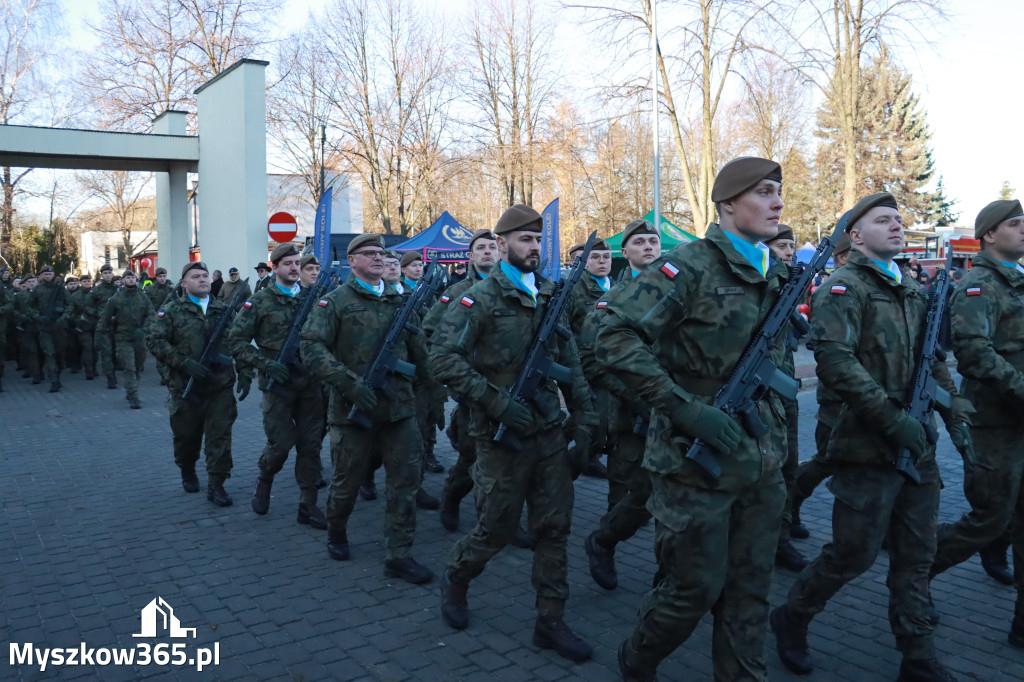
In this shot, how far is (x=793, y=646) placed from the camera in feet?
→ 13.4

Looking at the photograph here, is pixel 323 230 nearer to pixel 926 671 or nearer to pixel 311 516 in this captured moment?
pixel 311 516

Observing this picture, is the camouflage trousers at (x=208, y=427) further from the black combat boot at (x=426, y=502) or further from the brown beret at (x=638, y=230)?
the brown beret at (x=638, y=230)

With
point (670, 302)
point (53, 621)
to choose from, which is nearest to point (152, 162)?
point (53, 621)

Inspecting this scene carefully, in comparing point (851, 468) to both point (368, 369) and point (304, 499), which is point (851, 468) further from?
point (304, 499)

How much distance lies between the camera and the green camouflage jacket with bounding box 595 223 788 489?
319 cm

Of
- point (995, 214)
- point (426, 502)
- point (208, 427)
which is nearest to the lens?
point (995, 214)

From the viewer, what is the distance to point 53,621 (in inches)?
190

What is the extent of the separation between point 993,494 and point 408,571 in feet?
11.1

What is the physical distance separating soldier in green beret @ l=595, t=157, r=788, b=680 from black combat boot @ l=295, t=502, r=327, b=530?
12.5 ft

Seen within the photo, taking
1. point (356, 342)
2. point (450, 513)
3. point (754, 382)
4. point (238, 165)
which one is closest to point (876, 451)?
point (754, 382)

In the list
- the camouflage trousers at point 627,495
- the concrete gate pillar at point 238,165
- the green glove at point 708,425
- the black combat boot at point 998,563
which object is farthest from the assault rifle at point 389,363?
the concrete gate pillar at point 238,165

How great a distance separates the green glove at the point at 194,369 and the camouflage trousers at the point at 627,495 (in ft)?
12.3

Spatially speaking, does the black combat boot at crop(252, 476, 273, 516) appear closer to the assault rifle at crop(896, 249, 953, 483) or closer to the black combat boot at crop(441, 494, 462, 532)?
the black combat boot at crop(441, 494, 462, 532)

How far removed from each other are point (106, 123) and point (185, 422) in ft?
104
